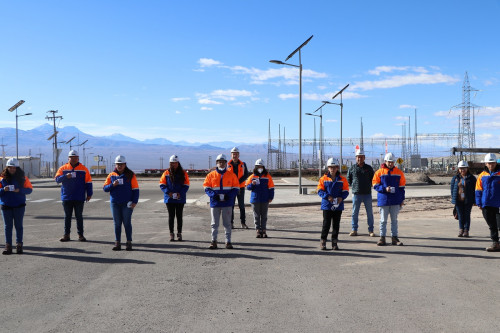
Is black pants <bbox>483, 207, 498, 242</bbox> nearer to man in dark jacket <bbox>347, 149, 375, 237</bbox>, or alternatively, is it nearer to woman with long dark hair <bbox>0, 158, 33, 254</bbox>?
man in dark jacket <bbox>347, 149, 375, 237</bbox>

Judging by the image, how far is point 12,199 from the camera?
888cm

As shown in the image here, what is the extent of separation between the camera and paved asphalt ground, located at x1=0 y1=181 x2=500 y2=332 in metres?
4.85

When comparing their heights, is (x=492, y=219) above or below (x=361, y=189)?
below

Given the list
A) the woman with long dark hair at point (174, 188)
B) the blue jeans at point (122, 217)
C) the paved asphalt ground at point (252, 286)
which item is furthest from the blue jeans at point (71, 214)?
the woman with long dark hair at point (174, 188)

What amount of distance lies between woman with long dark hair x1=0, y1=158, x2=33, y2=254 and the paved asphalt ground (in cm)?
42

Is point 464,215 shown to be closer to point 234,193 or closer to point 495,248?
point 495,248

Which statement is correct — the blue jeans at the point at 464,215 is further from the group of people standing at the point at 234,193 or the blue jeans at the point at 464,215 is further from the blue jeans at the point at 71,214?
the blue jeans at the point at 71,214

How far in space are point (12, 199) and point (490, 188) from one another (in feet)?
30.8

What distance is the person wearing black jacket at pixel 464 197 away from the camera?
10.9m

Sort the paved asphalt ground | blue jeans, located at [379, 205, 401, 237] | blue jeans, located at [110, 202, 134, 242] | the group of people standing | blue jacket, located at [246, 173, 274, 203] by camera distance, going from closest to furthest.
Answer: the paved asphalt ground < the group of people standing < blue jeans, located at [110, 202, 134, 242] < blue jeans, located at [379, 205, 401, 237] < blue jacket, located at [246, 173, 274, 203]

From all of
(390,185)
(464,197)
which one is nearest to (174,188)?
(390,185)

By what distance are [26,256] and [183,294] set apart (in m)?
4.24

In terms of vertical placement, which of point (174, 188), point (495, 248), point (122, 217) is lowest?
point (495, 248)

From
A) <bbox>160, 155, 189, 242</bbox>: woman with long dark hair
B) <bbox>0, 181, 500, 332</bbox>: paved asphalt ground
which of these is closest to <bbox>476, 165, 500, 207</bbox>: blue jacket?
<bbox>0, 181, 500, 332</bbox>: paved asphalt ground
